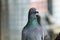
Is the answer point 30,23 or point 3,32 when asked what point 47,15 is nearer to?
point 3,32

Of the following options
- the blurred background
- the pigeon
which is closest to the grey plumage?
the pigeon

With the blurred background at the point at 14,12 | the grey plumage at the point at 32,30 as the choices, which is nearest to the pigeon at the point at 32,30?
the grey plumage at the point at 32,30

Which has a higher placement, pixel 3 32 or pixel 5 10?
pixel 5 10

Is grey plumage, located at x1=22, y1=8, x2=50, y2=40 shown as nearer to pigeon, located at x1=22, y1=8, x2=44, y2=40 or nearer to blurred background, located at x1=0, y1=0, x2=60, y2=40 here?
pigeon, located at x1=22, y1=8, x2=44, y2=40

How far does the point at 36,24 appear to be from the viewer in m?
0.74

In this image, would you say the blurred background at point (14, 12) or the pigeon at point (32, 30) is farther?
the blurred background at point (14, 12)

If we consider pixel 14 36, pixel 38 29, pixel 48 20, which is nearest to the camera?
pixel 38 29

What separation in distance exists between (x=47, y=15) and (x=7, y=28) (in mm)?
319

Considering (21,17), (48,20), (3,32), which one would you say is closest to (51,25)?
(48,20)

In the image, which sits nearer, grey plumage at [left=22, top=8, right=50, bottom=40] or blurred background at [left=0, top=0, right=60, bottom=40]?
grey plumage at [left=22, top=8, right=50, bottom=40]

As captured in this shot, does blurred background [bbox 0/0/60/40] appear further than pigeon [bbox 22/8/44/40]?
Yes

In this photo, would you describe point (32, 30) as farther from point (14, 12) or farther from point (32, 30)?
point (14, 12)

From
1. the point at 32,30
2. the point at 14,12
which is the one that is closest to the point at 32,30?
the point at 32,30

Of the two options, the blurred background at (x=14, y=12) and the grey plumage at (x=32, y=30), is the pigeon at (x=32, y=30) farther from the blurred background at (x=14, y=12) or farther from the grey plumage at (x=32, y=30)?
the blurred background at (x=14, y=12)
